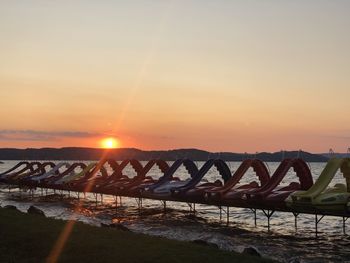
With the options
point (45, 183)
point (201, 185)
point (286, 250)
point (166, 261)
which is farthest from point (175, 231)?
point (45, 183)

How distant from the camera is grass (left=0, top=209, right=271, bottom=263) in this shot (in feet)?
36.2

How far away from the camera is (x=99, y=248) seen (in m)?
12.1

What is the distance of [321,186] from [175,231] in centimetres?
781

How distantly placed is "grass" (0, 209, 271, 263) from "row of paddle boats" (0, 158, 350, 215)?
8.69 m

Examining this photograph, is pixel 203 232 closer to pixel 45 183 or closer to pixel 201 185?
pixel 201 185

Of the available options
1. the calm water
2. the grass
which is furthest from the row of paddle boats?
the grass

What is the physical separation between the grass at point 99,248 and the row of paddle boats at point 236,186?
869cm

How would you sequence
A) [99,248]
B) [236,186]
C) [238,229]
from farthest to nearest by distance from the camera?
[238,229] < [236,186] < [99,248]

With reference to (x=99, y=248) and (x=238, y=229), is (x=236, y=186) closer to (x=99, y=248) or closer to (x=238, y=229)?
(x=238, y=229)

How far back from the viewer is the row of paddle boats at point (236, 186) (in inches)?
778

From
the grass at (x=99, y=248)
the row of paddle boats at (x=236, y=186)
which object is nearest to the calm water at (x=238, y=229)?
the row of paddle boats at (x=236, y=186)

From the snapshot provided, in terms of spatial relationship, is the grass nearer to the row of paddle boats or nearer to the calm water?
the calm water

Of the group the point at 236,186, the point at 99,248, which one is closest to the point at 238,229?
the point at 236,186

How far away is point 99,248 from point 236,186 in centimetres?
1498
